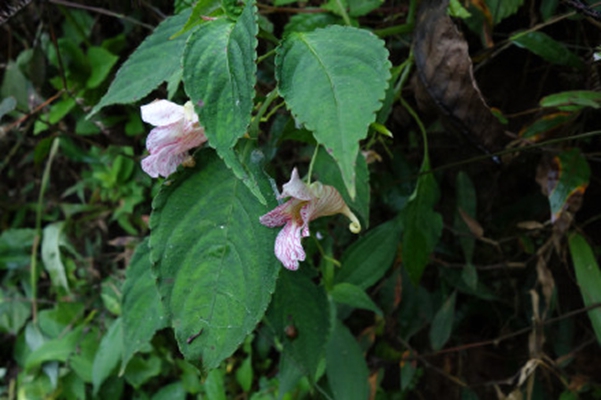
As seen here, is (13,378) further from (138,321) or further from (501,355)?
(501,355)

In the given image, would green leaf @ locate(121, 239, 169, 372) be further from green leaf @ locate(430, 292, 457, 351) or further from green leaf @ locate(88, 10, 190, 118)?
green leaf @ locate(430, 292, 457, 351)

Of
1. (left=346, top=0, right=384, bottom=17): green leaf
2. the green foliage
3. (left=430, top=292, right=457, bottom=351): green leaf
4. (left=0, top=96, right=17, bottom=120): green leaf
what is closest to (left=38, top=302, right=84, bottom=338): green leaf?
the green foliage

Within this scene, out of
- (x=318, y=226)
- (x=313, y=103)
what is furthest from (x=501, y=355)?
(x=313, y=103)

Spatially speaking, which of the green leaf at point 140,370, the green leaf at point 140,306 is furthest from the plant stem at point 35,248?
the green leaf at point 140,306

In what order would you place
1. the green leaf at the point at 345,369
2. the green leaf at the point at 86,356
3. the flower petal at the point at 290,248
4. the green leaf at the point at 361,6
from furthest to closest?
the green leaf at the point at 86,356
the green leaf at the point at 345,369
the green leaf at the point at 361,6
the flower petal at the point at 290,248

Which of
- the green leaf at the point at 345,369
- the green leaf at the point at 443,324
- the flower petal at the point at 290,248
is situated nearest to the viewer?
the flower petal at the point at 290,248

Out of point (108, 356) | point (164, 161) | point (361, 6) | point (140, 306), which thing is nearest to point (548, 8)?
point (361, 6)

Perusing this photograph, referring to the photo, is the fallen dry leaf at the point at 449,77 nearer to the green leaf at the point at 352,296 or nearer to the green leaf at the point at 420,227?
the green leaf at the point at 420,227

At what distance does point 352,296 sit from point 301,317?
15 cm

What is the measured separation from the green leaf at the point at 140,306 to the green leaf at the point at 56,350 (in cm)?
53

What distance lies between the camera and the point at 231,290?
0.58 meters

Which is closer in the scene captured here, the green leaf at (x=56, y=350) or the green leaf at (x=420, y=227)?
the green leaf at (x=420, y=227)

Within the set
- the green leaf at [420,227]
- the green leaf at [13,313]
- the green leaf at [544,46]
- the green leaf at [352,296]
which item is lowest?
the green leaf at [13,313]

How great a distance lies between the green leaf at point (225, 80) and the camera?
498 mm
